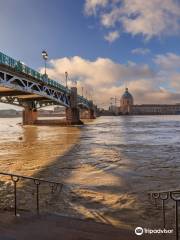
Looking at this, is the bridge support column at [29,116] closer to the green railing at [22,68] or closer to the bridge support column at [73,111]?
the bridge support column at [73,111]

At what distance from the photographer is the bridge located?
30031mm

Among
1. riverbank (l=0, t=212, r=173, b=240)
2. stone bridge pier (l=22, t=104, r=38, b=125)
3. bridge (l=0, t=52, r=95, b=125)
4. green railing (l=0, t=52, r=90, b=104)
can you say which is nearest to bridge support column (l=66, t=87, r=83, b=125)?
bridge (l=0, t=52, r=95, b=125)

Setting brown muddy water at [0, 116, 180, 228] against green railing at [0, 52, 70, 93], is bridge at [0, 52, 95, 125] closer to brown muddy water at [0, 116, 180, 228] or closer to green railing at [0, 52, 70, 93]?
green railing at [0, 52, 70, 93]

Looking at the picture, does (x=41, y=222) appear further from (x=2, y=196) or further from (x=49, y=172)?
(x=49, y=172)

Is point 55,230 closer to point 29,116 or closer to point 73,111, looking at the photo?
point 73,111

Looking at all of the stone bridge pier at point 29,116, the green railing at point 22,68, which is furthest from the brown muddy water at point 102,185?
the stone bridge pier at point 29,116

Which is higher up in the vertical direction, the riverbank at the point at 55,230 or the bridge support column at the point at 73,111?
the bridge support column at the point at 73,111

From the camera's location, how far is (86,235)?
438 centimetres

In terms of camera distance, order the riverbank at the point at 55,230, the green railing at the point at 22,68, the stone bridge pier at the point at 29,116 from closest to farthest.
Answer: the riverbank at the point at 55,230 < the green railing at the point at 22,68 < the stone bridge pier at the point at 29,116

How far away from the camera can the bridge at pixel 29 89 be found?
3003cm

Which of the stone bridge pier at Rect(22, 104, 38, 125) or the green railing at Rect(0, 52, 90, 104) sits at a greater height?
the green railing at Rect(0, 52, 90, 104)

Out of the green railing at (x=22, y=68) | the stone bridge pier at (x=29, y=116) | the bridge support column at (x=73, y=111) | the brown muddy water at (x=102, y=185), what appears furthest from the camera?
the stone bridge pier at (x=29, y=116)

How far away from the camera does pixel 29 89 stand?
37062mm

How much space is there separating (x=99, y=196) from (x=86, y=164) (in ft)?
20.6
